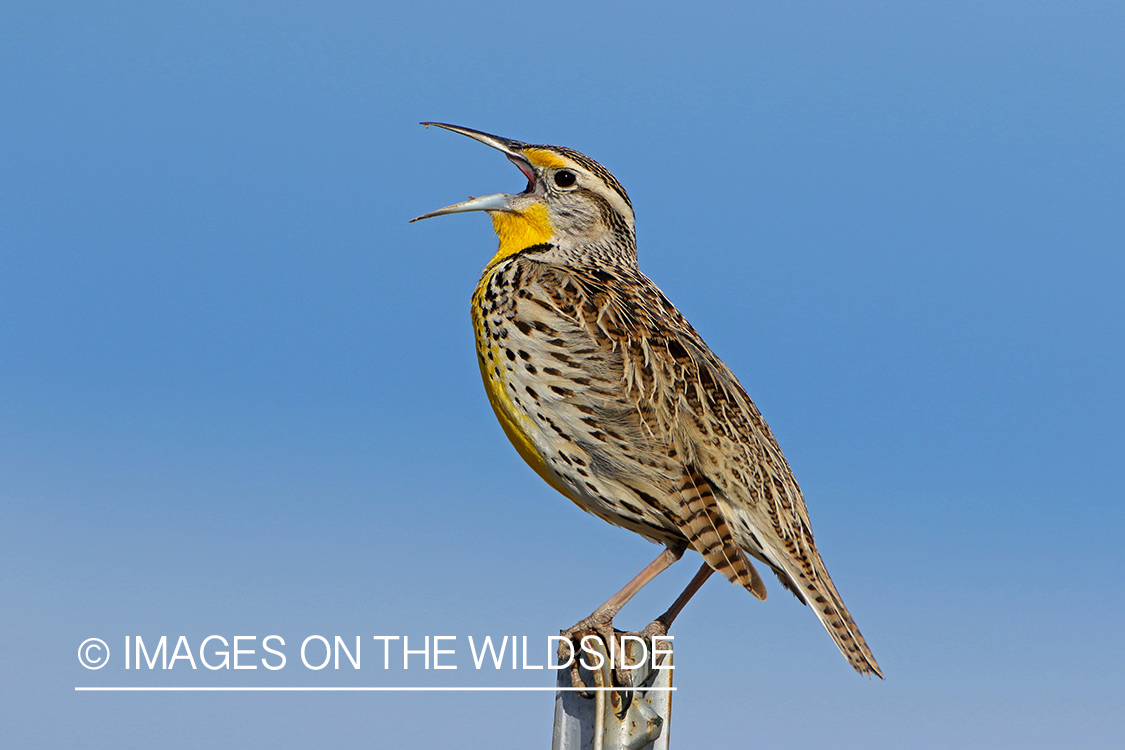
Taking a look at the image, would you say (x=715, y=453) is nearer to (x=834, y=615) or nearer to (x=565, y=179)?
(x=834, y=615)

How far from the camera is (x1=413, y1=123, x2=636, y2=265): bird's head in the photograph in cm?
621

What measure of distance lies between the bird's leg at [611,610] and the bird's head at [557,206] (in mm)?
1769

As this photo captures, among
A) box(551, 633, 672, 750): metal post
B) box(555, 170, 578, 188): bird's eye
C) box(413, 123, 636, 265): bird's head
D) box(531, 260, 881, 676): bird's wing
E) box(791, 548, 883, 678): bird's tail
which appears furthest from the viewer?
box(555, 170, 578, 188): bird's eye

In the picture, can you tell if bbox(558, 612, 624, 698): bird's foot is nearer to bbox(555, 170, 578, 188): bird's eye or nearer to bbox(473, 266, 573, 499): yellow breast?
bbox(473, 266, 573, 499): yellow breast

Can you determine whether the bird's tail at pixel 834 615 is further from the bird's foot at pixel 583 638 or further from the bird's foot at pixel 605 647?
the bird's foot at pixel 583 638

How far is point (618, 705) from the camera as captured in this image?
184 inches

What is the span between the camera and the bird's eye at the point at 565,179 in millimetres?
6324

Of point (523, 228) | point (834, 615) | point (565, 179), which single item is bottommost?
point (834, 615)

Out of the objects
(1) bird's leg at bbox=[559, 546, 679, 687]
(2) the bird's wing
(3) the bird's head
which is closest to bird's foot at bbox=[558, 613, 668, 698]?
(1) bird's leg at bbox=[559, 546, 679, 687]

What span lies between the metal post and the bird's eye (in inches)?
103

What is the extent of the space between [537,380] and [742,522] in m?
1.18

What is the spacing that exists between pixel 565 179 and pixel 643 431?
5.68 ft

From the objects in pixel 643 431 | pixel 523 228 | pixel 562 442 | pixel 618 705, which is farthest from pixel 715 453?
pixel 523 228

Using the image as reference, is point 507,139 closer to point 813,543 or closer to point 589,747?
point 813,543
